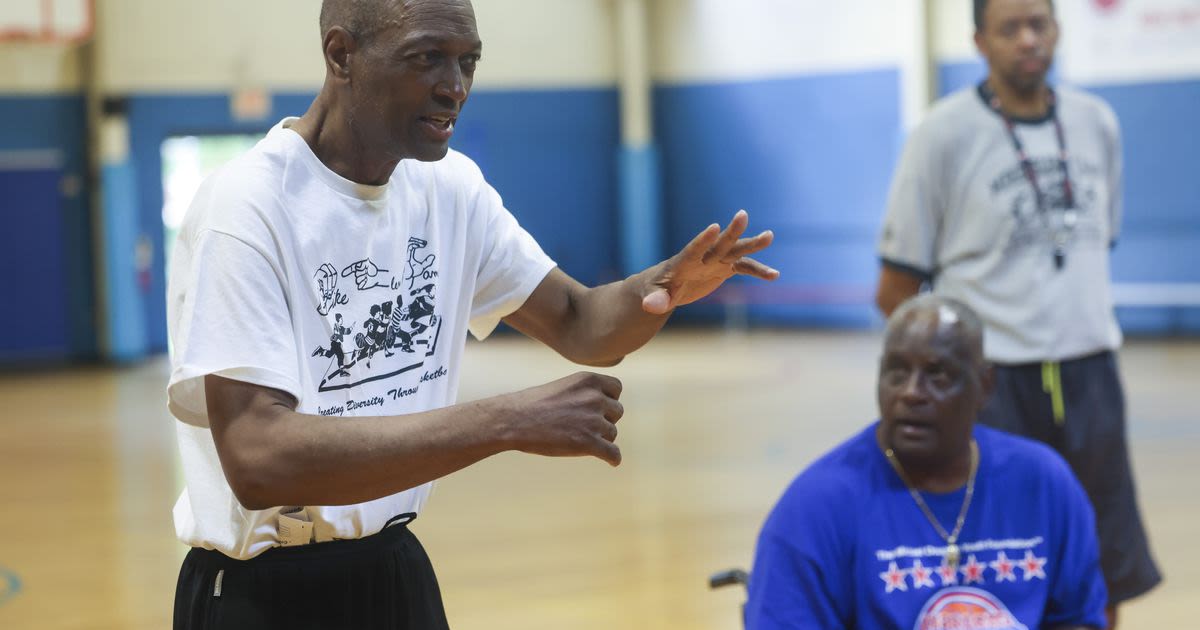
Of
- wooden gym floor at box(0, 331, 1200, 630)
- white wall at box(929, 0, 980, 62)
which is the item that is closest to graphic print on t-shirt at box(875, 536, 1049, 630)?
wooden gym floor at box(0, 331, 1200, 630)

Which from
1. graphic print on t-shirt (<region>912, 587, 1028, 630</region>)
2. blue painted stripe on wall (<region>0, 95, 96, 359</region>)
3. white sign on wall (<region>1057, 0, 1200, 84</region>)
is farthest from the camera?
blue painted stripe on wall (<region>0, 95, 96, 359</region>)

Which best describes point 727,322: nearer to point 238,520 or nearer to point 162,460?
point 162,460

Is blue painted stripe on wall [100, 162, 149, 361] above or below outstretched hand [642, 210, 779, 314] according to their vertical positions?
below

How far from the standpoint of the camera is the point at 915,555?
2.59 m

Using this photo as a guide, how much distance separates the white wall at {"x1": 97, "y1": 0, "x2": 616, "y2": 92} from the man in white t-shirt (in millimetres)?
11780

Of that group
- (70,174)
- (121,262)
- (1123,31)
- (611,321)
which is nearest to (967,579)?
(611,321)

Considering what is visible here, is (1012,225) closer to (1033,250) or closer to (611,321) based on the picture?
(1033,250)

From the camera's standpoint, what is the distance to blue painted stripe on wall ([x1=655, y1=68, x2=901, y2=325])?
14047 millimetres

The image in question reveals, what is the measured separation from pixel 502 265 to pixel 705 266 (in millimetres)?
328

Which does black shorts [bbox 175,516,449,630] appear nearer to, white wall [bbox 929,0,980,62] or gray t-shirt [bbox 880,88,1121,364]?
gray t-shirt [bbox 880,88,1121,364]

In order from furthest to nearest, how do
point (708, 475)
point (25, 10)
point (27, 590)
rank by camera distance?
point (25, 10)
point (708, 475)
point (27, 590)

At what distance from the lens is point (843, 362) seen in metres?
11.8

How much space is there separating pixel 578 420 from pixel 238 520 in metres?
0.53

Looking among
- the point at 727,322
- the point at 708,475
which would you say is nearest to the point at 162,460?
the point at 708,475
